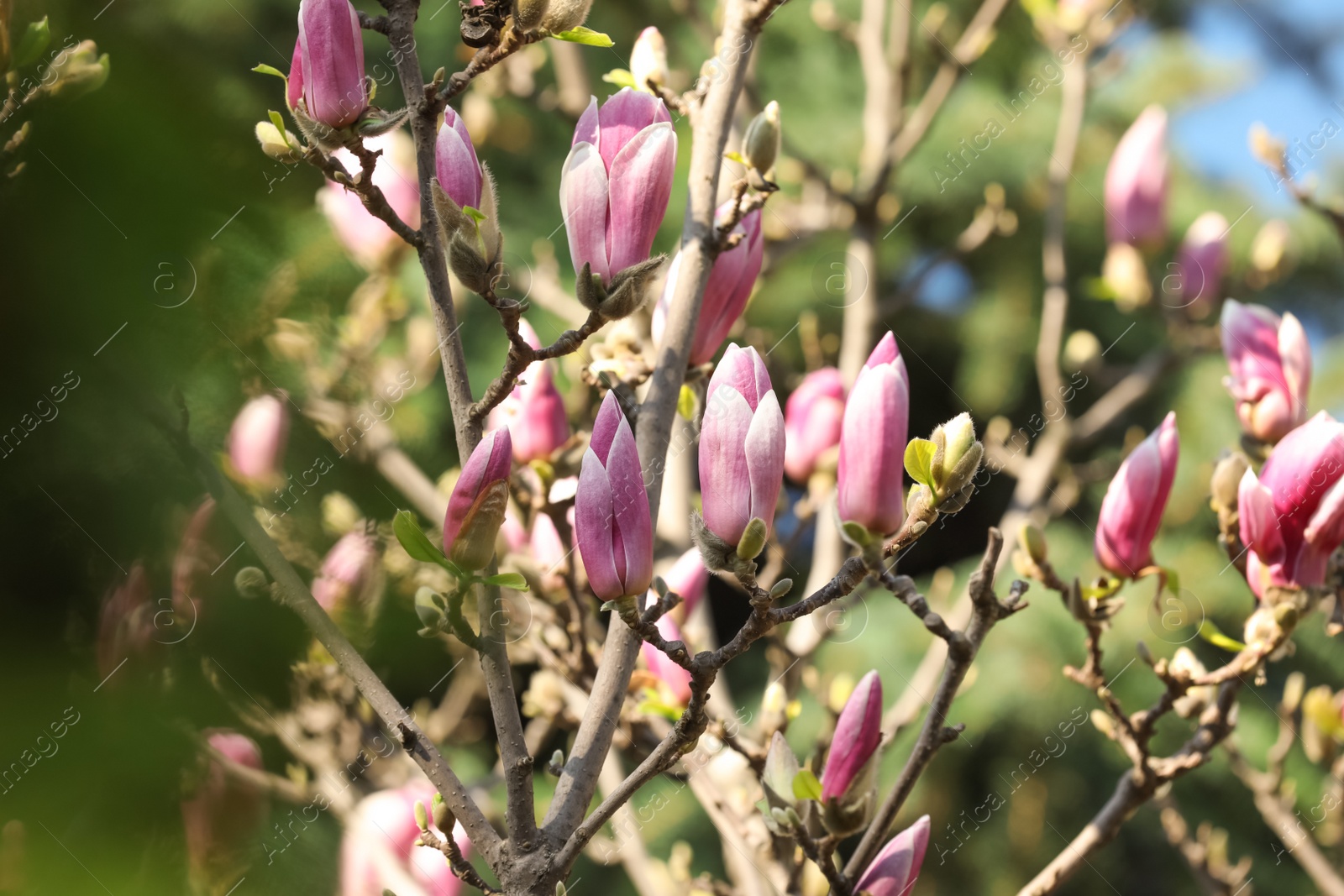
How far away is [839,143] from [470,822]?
2425mm

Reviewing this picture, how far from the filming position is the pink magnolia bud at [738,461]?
462 millimetres

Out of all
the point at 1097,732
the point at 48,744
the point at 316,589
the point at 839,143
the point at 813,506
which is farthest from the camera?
the point at 839,143

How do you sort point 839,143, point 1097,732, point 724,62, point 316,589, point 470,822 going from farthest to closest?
point 839,143, point 1097,732, point 724,62, point 470,822, point 316,589

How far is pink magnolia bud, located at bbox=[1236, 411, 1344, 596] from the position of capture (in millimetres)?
702

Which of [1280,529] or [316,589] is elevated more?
[316,589]

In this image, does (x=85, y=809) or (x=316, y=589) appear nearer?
(x=85, y=809)

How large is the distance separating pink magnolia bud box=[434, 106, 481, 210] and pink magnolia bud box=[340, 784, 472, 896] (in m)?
Result: 0.46

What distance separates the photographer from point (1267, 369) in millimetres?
859

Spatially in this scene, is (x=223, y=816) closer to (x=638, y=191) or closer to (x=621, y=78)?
(x=638, y=191)

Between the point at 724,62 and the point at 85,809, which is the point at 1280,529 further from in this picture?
the point at 85,809

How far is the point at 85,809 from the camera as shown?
0.21 meters

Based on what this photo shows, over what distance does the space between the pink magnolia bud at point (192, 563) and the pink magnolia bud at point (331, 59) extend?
0.33m

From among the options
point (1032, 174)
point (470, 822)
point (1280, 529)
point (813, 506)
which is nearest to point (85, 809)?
point (470, 822)

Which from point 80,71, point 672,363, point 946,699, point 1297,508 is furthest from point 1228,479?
point 80,71
